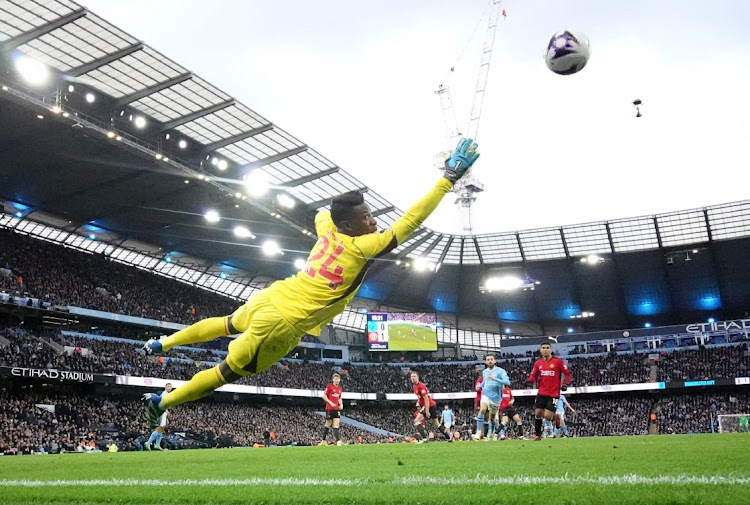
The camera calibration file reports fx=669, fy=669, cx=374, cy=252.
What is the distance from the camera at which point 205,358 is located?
166 ft

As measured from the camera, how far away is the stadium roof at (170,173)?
31.7 metres

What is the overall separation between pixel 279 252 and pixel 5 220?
20.5 metres

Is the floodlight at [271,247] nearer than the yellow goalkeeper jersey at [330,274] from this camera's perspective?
No

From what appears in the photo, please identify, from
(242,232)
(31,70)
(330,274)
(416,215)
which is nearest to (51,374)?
(31,70)

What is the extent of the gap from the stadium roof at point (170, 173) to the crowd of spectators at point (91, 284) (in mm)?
2145

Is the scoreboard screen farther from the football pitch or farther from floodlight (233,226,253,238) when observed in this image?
floodlight (233,226,253,238)

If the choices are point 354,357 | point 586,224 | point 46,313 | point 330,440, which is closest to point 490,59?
point 586,224

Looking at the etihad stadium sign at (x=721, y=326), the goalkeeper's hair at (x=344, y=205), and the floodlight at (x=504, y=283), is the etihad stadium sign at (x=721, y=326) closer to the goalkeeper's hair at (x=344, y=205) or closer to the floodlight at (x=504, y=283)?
the floodlight at (x=504, y=283)

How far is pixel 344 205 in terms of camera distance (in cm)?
648

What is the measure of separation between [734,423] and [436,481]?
41.0m

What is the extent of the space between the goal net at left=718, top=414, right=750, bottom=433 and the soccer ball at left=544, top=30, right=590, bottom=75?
32881mm

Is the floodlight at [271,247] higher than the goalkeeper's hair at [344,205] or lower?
higher

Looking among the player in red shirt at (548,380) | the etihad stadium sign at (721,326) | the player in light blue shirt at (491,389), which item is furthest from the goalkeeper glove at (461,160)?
the etihad stadium sign at (721,326)

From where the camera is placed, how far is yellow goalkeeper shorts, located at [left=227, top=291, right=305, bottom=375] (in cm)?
638
